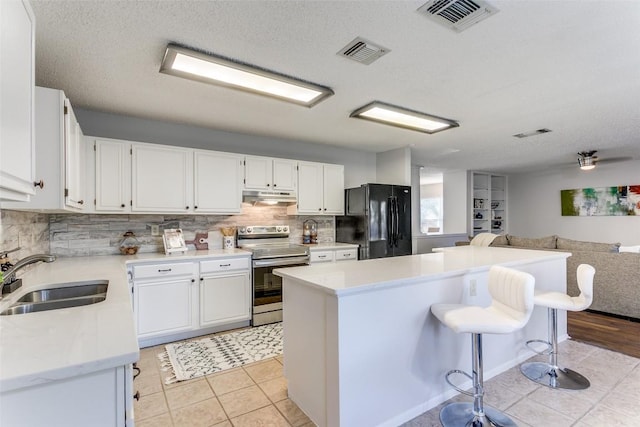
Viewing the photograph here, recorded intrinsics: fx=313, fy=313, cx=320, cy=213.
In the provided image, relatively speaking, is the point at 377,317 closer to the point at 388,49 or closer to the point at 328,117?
the point at 388,49

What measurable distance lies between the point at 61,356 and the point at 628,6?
293 cm

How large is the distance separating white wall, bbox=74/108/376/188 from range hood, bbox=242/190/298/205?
0.63 m

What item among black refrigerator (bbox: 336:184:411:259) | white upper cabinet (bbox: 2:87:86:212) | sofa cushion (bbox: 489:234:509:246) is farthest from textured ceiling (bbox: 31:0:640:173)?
sofa cushion (bbox: 489:234:509:246)

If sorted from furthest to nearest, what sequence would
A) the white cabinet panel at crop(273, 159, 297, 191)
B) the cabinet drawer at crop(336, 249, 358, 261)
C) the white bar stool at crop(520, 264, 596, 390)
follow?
the cabinet drawer at crop(336, 249, 358, 261), the white cabinet panel at crop(273, 159, 297, 191), the white bar stool at crop(520, 264, 596, 390)

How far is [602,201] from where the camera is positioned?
6.83 meters

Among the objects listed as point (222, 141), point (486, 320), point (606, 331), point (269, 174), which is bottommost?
point (606, 331)

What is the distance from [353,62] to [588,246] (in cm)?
434

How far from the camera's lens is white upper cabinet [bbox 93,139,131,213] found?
3137 millimetres

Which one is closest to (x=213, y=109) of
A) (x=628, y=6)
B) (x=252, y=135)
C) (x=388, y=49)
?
(x=252, y=135)

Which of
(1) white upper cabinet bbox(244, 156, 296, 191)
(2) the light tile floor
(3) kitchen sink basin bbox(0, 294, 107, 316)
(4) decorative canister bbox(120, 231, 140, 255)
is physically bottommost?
(2) the light tile floor

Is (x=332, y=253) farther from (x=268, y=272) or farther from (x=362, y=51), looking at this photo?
(x=362, y=51)

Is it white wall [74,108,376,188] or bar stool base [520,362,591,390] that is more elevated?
white wall [74,108,376,188]

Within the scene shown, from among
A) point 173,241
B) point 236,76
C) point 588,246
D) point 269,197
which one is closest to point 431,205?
point 588,246

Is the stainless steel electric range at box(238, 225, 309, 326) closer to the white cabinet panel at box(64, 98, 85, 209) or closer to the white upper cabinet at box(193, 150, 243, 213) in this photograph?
the white upper cabinet at box(193, 150, 243, 213)
